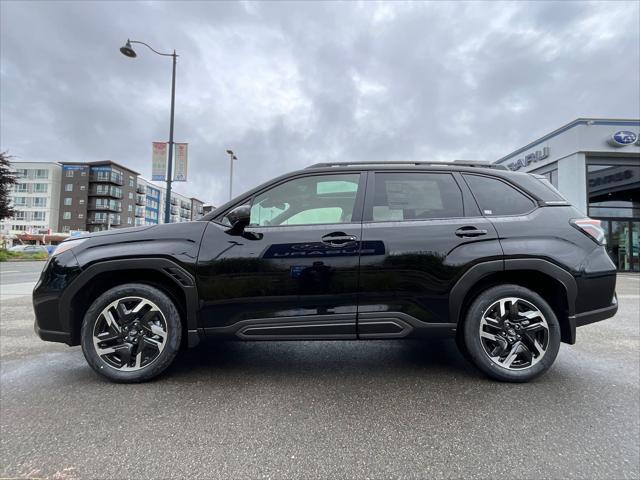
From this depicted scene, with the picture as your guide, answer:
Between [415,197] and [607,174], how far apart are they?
66.3ft

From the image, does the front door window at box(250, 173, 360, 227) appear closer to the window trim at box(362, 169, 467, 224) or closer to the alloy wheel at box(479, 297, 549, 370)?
the window trim at box(362, 169, 467, 224)

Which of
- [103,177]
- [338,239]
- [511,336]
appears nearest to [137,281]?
[338,239]

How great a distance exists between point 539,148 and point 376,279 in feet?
70.5

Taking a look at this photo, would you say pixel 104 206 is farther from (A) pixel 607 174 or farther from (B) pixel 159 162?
(A) pixel 607 174

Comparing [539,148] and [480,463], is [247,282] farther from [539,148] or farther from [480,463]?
[539,148]

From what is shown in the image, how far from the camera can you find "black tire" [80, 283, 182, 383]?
8.52 feet

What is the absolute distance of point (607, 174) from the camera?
17.4 meters

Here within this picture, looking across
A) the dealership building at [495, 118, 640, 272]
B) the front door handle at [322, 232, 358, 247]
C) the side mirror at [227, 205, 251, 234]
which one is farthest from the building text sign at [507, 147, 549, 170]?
the side mirror at [227, 205, 251, 234]

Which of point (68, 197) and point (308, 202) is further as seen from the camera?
point (68, 197)

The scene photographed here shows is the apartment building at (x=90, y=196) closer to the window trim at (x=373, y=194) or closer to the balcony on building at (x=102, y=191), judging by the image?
the balcony on building at (x=102, y=191)

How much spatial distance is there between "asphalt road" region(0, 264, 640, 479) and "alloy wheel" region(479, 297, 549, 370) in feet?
0.66

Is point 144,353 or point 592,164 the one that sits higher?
point 592,164

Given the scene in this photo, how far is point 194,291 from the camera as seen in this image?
261 cm

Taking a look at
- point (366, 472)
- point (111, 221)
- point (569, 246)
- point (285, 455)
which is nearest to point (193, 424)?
point (285, 455)
